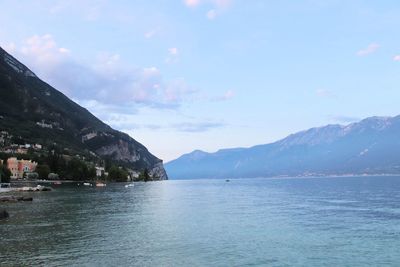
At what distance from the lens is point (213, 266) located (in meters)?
35.6

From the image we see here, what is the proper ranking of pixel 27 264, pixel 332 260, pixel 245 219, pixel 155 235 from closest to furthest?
1. pixel 27 264
2. pixel 332 260
3. pixel 155 235
4. pixel 245 219

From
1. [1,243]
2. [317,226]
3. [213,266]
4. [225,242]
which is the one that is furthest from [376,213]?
[1,243]

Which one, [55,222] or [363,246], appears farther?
[55,222]

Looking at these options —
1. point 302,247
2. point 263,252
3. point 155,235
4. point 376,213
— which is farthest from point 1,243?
point 376,213

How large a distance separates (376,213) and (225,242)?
39910 millimetres

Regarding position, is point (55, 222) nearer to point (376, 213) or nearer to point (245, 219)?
point (245, 219)

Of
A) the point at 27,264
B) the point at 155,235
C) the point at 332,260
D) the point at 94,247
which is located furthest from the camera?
the point at 155,235

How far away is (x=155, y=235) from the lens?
Answer: 52812mm

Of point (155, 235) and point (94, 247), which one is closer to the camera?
point (94, 247)

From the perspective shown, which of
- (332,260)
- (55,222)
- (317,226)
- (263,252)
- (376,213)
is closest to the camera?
(332,260)

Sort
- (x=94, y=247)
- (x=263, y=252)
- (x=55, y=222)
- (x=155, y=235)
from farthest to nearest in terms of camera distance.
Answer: (x=55, y=222) → (x=155, y=235) → (x=94, y=247) → (x=263, y=252)

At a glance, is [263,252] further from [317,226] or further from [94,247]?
[317,226]

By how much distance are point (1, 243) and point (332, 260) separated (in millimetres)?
32685

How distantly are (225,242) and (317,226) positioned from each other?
1826cm
